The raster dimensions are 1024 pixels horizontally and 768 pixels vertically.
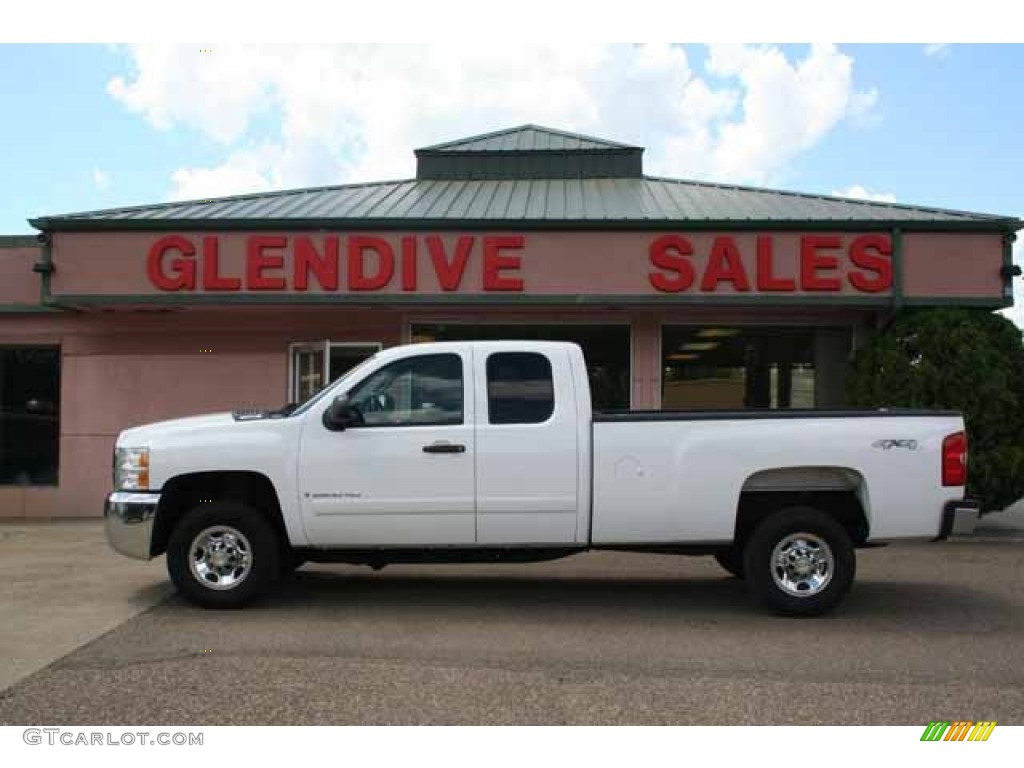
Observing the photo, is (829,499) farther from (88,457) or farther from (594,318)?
(88,457)

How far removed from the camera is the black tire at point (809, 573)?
22.7 ft

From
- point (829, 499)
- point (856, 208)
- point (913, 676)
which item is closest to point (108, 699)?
point (913, 676)

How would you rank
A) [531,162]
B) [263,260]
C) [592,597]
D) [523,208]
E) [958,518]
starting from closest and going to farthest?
[958,518] → [592,597] → [263,260] → [523,208] → [531,162]

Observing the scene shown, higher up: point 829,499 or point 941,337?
point 941,337

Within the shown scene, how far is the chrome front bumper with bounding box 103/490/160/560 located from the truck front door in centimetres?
114

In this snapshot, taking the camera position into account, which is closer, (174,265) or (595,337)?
(174,265)

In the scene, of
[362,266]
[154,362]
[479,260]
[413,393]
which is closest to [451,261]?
[479,260]

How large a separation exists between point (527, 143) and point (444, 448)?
1100cm

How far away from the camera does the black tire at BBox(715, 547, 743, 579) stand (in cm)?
775

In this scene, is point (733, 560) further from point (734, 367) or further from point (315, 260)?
point (315, 260)

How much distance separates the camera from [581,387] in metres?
7.08

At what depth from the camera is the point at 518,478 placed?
273 inches

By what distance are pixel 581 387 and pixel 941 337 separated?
5.77 meters

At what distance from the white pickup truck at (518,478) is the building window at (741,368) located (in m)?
5.59
